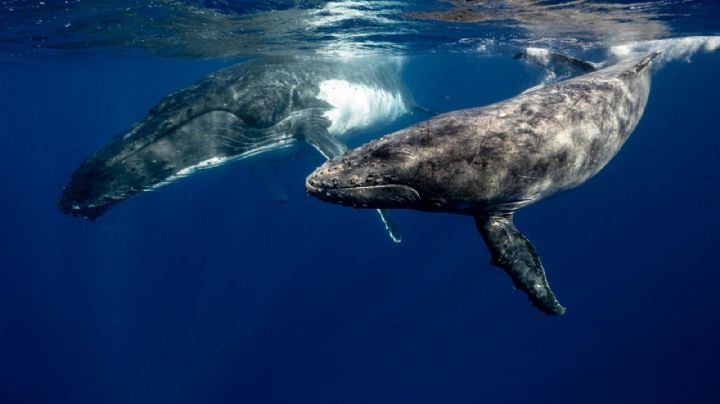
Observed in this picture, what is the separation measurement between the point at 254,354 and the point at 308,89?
21238 mm

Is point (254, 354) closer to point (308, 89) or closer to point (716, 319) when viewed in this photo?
point (308, 89)

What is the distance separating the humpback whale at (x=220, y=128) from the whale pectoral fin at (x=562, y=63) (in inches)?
186

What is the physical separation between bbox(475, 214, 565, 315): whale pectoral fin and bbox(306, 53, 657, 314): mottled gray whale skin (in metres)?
0.01

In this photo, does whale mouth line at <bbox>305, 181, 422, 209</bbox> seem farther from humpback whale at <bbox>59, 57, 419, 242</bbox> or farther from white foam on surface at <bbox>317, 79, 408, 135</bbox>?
white foam on surface at <bbox>317, 79, 408, 135</bbox>

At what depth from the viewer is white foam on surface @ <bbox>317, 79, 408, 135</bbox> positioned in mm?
11417

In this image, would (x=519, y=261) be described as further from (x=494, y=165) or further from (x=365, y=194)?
(x=365, y=194)

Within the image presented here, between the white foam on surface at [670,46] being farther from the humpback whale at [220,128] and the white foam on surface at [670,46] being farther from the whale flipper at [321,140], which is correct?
the whale flipper at [321,140]

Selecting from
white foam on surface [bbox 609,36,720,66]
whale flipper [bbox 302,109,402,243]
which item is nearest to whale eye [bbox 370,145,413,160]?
whale flipper [bbox 302,109,402,243]

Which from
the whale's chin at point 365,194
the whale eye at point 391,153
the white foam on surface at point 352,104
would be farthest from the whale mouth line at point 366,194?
the white foam on surface at point 352,104

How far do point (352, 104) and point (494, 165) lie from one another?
883cm

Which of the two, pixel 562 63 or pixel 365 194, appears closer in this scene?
pixel 365 194

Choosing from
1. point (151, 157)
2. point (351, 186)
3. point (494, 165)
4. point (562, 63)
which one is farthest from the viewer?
point (562, 63)

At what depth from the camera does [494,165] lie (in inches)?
165

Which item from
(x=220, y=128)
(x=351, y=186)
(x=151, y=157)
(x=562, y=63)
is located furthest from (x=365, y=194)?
(x=562, y=63)
